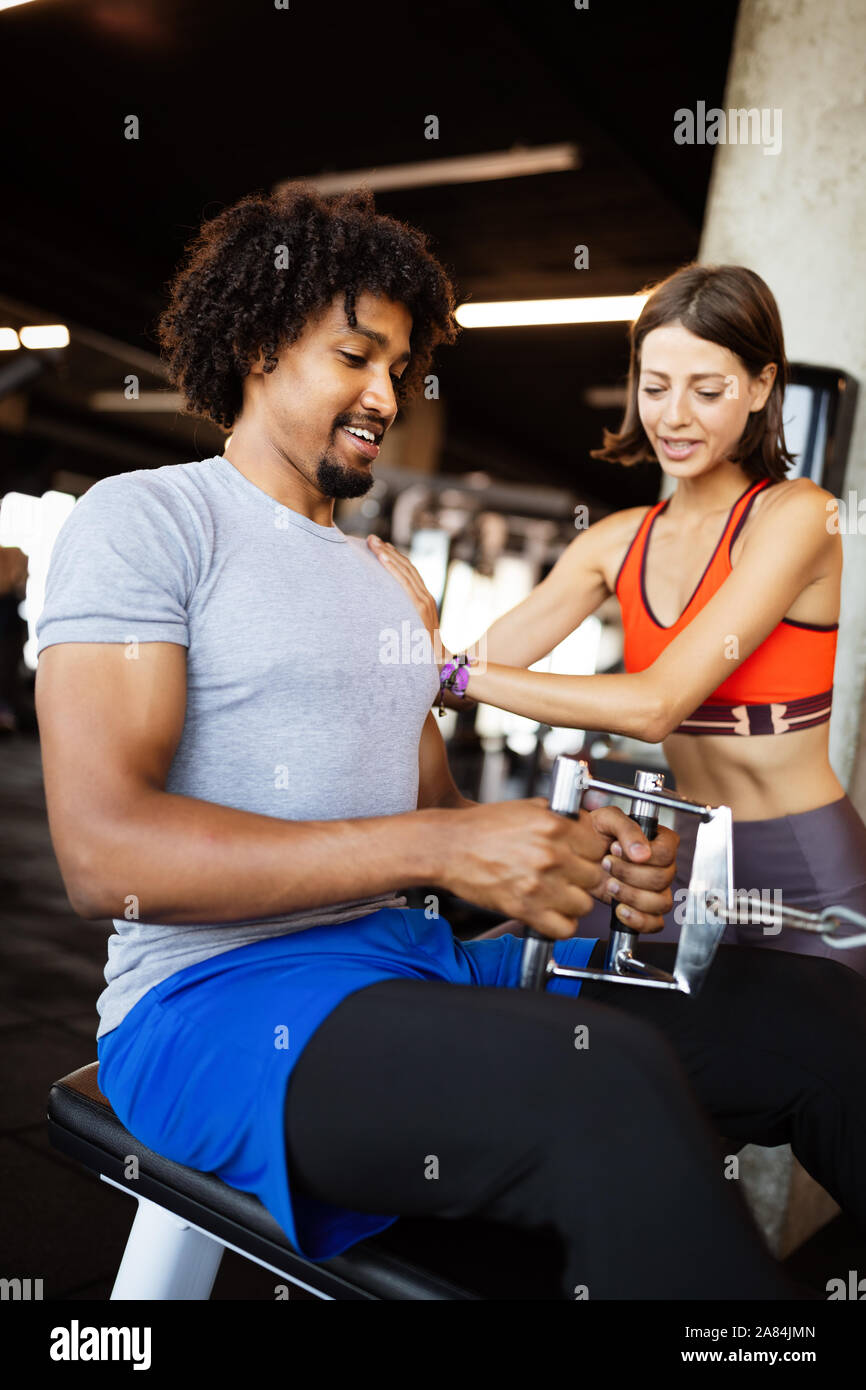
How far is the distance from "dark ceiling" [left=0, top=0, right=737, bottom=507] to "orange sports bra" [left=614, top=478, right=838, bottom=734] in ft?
6.85

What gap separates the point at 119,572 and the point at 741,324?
3.39 feet

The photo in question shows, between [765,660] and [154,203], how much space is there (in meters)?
6.08

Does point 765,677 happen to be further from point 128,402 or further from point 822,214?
point 128,402

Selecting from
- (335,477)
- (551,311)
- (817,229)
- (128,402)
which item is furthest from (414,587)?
(128,402)

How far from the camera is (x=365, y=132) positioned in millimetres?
5293

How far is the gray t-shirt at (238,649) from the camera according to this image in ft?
3.24

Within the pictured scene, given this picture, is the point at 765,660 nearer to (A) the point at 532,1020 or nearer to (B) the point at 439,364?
(A) the point at 532,1020

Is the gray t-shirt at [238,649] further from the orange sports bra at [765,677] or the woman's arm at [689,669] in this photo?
the orange sports bra at [765,677]

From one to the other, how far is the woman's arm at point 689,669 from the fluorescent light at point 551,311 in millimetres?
5543

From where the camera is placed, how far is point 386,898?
1.22 m

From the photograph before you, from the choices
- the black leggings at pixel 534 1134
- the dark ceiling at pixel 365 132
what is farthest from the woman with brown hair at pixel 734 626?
the dark ceiling at pixel 365 132

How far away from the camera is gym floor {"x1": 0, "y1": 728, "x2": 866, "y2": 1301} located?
5.97 ft

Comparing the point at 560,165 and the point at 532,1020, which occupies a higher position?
the point at 560,165

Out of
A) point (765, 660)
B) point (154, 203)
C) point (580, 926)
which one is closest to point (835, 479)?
point (765, 660)
